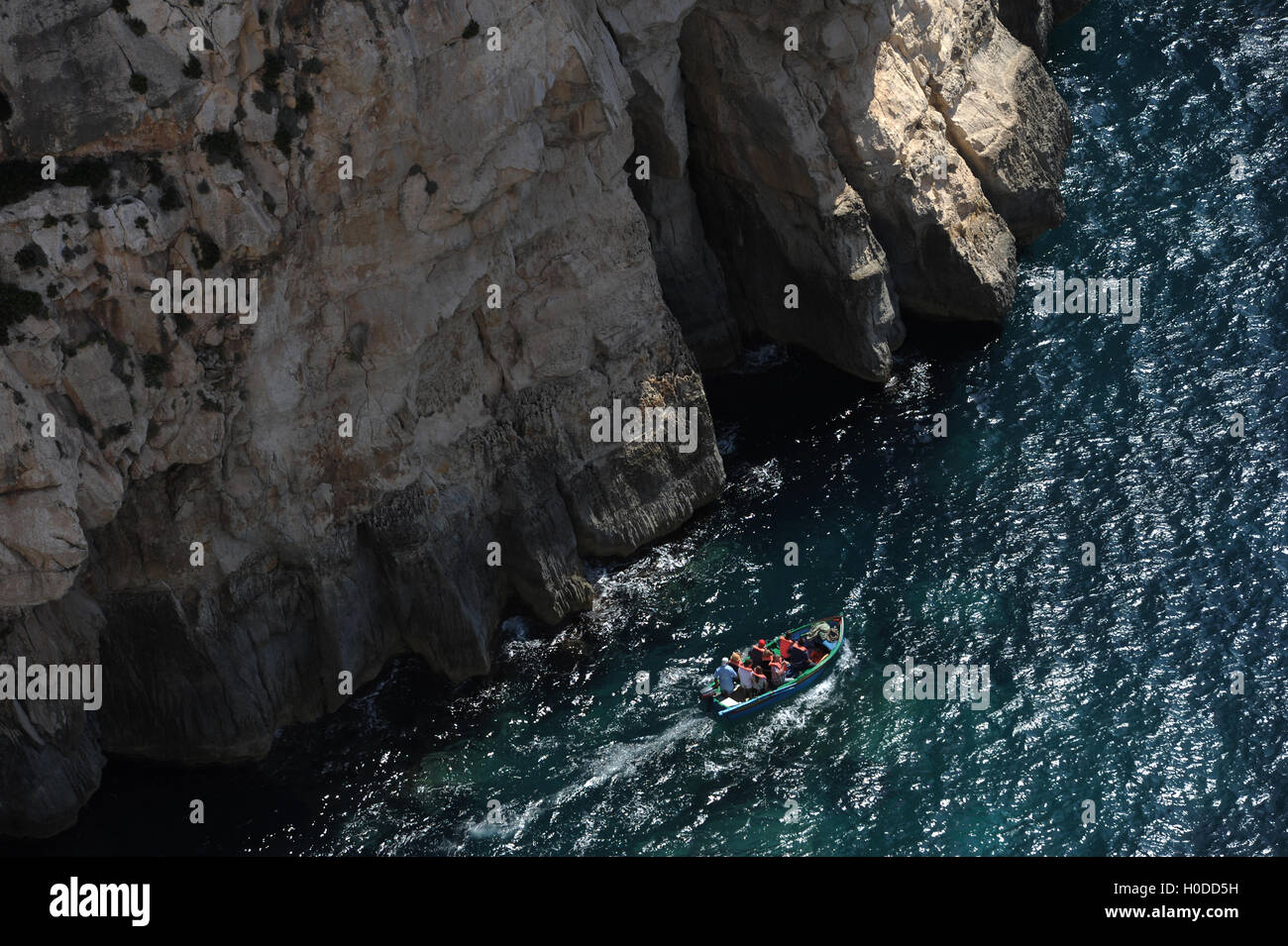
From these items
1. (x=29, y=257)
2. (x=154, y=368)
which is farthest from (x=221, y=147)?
(x=154, y=368)

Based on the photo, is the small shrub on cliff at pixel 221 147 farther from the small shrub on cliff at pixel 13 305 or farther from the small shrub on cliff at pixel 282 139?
the small shrub on cliff at pixel 13 305

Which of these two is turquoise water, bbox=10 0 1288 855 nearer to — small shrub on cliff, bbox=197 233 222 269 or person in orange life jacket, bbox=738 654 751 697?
person in orange life jacket, bbox=738 654 751 697

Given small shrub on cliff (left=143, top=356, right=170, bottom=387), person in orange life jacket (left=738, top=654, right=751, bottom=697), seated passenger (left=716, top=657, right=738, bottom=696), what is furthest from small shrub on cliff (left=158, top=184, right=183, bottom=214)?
person in orange life jacket (left=738, top=654, right=751, bottom=697)

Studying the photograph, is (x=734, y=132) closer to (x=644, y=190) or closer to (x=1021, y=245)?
(x=644, y=190)

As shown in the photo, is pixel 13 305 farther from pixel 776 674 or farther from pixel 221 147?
pixel 776 674

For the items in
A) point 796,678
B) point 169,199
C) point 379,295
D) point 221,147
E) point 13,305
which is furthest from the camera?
point 796,678
